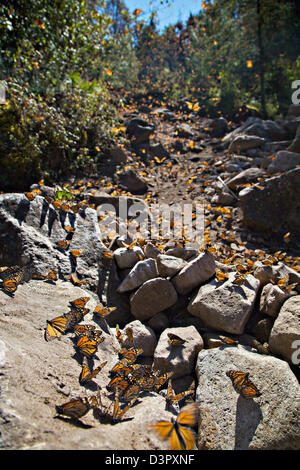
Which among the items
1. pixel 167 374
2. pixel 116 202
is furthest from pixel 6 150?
pixel 167 374

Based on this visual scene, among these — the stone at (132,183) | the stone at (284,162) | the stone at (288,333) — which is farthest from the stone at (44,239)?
the stone at (284,162)

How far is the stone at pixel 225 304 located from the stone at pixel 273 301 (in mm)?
114

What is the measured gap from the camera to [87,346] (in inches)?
75.2

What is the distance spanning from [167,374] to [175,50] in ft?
77.4

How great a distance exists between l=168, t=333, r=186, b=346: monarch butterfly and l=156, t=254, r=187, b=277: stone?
2.38 ft

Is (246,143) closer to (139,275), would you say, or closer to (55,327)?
(139,275)

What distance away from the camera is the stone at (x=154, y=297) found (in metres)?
2.74

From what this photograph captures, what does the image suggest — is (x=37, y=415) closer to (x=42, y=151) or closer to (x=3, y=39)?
(x=42, y=151)

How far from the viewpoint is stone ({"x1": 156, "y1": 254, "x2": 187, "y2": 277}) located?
2.87 metres

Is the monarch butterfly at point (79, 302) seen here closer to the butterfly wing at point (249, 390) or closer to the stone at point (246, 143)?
the butterfly wing at point (249, 390)

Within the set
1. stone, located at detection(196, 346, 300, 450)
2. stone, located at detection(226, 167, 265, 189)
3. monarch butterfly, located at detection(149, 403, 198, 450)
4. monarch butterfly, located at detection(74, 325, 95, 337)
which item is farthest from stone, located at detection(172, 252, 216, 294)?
stone, located at detection(226, 167, 265, 189)

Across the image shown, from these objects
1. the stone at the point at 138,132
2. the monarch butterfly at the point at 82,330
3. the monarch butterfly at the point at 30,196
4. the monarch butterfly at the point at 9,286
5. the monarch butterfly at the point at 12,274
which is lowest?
the monarch butterfly at the point at 82,330

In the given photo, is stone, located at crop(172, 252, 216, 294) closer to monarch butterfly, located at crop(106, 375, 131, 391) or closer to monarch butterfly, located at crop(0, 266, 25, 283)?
monarch butterfly, located at crop(106, 375, 131, 391)

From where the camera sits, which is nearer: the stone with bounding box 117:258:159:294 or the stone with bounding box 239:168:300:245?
the stone with bounding box 117:258:159:294
